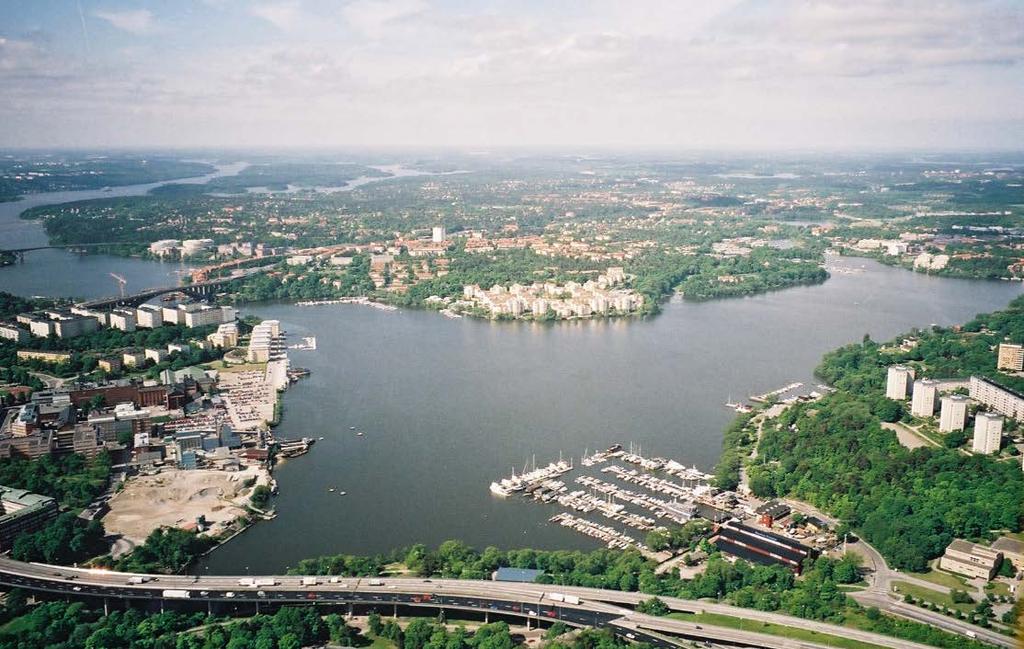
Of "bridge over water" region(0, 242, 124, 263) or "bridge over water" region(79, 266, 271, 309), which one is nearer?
"bridge over water" region(79, 266, 271, 309)

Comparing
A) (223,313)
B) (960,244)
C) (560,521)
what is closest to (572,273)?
(223,313)

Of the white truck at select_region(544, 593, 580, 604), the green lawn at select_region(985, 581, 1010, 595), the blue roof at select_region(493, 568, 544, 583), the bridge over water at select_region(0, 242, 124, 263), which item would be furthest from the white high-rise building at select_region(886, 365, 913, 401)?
the bridge over water at select_region(0, 242, 124, 263)

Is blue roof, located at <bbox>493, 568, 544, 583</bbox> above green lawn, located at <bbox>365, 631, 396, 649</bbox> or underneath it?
above

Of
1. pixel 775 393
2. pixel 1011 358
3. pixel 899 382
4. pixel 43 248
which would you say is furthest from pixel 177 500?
pixel 43 248

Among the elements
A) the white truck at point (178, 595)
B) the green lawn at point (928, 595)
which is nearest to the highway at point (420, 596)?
the white truck at point (178, 595)

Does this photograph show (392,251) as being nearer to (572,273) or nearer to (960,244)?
(572,273)

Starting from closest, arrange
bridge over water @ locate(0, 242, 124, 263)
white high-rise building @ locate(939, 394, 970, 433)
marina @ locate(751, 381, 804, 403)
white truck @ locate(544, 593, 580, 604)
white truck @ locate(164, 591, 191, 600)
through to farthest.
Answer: white truck @ locate(544, 593, 580, 604) → white truck @ locate(164, 591, 191, 600) → white high-rise building @ locate(939, 394, 970, 433) → marina @ locate(751, 381, 804, 403) → bridge over water @ locate(0, 242, 124, 263)

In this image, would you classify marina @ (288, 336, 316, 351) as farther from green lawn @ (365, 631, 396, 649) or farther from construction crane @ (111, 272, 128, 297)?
green lawn @ (365, 631, 396, 649)
